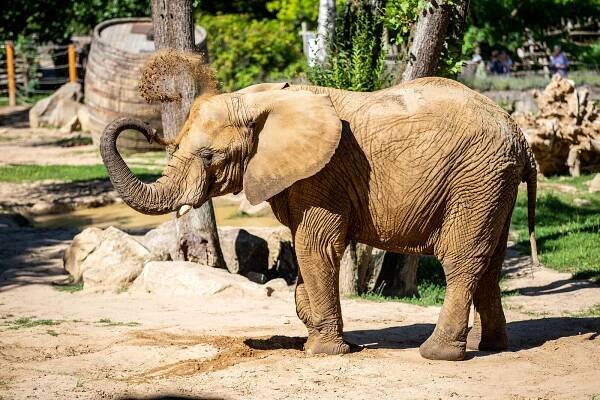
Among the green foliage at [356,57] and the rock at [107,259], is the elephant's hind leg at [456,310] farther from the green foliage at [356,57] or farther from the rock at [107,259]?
the rock at [107,259]

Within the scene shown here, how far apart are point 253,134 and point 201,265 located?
380 centimetres

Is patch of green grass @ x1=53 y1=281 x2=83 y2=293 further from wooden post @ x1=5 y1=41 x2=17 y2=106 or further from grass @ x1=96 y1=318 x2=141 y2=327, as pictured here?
wooden post @ x1=5 y1=41 x2=17 y2=106

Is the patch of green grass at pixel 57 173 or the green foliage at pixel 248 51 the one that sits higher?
the green foliage at pixel 248 51

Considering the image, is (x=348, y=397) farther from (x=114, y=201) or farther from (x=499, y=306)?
(x=114, y=201)

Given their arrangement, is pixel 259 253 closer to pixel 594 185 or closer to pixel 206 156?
pixel 206 156

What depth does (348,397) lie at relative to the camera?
24.0ft

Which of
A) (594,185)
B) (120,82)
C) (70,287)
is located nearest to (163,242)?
(70,287)

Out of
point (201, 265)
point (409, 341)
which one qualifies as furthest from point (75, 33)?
point (409, 341)

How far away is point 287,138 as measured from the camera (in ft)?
26.1

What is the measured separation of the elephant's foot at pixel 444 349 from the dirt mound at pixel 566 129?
10928 mm

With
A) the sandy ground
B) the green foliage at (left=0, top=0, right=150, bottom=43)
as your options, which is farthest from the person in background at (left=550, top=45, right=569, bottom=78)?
the sandy ground

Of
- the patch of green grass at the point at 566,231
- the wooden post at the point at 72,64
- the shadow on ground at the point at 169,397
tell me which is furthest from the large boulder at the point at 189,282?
the wooden post at the point at 72,64

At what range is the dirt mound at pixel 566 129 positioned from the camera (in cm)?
1878

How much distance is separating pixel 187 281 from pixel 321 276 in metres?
3.28
